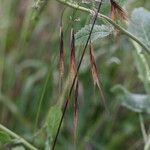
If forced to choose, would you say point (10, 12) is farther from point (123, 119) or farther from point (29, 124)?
point (123, 119)

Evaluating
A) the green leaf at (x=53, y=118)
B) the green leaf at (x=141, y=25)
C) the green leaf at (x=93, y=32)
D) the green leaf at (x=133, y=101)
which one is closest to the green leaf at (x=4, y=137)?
the green leaf at (x=53, y=118)

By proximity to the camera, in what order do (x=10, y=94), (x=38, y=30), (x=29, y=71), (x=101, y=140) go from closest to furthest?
1. (x=101, y=140)
2. (x=10, y=94)
3. (x=29, y=71)
4. (x=38, y=30)

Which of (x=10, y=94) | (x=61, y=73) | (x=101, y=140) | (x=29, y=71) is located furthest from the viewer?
(x=29, y=71)

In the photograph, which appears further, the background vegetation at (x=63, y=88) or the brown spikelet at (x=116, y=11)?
the background vegetation at (x=63, y=88)

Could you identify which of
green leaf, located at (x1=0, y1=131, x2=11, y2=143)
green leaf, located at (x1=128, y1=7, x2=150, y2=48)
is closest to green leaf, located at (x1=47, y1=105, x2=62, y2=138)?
green leaf, located at (x1=0, y1=131, x2=11, y2=143)

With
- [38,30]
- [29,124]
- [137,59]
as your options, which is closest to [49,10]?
[38,30]

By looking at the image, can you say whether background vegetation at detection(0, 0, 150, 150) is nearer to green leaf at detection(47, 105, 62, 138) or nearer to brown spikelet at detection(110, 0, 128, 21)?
green leaf at detection(47, 105, 62, 138)

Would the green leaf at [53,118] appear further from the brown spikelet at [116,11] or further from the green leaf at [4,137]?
the brown spikelet at [116,11]
